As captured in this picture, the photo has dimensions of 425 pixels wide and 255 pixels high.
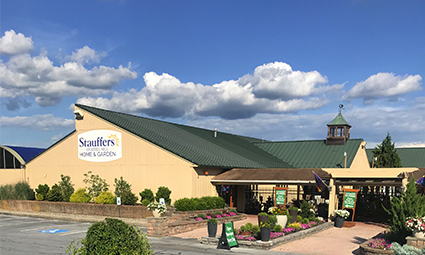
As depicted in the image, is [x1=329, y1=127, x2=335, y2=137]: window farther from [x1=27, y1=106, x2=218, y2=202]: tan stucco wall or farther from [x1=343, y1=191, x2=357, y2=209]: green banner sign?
[x1=27, y1=106, x2=218, y2=202]: tan stucco wall

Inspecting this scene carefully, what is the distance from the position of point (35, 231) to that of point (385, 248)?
17.3 m

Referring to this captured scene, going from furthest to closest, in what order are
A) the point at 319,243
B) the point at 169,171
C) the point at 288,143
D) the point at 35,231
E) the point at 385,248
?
the point at 288,143 < the point at 169,171 < the point at 35,231 < the point at 319,243 < the point at 385,248

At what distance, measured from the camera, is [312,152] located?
41281 mm

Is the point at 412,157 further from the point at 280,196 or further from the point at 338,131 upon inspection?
the point at 280,196

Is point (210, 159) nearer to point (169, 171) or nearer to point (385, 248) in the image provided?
point (169, 171)

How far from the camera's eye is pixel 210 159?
93.5 ft

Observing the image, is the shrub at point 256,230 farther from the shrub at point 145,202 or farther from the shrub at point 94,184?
the shrub at point 94,184

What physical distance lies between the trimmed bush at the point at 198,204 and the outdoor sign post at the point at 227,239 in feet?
23.0

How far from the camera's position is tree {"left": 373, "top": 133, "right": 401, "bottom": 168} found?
43562 millimetres

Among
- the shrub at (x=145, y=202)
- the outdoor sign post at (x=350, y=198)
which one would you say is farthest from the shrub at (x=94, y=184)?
the outdoor sign post at (x=350, y=198)

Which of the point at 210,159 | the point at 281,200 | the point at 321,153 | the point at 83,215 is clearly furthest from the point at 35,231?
the point at 321,153

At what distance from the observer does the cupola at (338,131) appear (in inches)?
1619

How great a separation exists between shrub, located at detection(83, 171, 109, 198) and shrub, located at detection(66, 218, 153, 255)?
20.1m

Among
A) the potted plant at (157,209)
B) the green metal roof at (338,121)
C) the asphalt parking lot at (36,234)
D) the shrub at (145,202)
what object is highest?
the green metal roof at (338,121)
